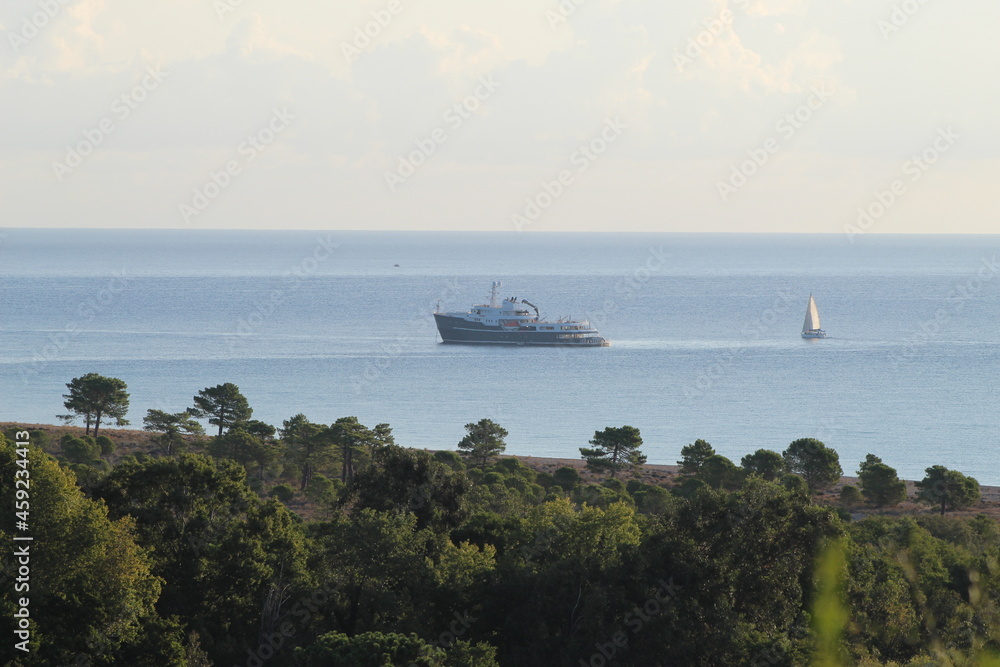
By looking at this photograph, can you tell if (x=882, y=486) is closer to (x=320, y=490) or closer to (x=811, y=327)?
(x=320, y=490)

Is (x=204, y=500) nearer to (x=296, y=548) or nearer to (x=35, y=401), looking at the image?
(x=296, y=548)

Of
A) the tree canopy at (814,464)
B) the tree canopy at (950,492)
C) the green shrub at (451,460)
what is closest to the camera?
the tree canopy at (950,492)

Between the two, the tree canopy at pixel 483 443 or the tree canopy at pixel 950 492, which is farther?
the tree canopy at pixel 483 443

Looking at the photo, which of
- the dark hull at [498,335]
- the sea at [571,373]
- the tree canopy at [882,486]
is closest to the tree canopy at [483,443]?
the sea at [571,373]

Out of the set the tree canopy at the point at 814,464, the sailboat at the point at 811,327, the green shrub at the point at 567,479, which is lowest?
the green shrub at the point at 567,479

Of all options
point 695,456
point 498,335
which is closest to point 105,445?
point 695,456

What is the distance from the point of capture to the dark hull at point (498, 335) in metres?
130

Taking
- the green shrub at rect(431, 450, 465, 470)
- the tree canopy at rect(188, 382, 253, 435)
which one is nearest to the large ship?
the tree canopy at rect(188, 382, 253, 435)

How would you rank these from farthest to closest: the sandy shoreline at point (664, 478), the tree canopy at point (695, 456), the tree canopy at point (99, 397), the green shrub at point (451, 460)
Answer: the tree canopy at point (99, 397) < the tree canopy at point (695, 456) < the green shrub at point (451, 460) < the sandy shoreline at point (664, 478)

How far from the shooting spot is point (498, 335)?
131 meters

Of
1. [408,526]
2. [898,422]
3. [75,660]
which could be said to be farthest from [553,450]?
[75,660]

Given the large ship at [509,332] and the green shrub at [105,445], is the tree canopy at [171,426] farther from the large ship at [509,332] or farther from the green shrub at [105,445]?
the large ship at [509,332]

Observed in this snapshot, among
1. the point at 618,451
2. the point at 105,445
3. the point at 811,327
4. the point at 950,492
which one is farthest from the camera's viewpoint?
the point at 811,327

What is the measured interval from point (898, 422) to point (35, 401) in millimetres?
71752
